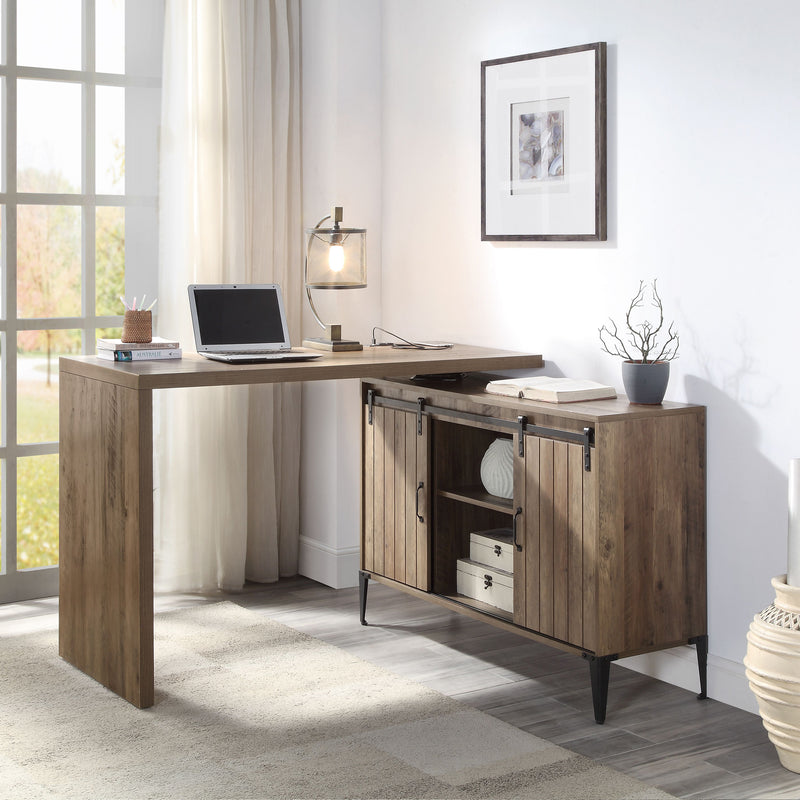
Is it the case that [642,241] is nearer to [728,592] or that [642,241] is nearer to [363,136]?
[728,592]

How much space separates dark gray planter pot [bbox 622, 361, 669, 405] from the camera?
3.04m

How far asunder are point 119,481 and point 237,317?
736 mm

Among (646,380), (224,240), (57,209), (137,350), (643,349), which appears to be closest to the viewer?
(646,380)

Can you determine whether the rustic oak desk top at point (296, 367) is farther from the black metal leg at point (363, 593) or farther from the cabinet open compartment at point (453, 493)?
the black metal leg at point (363, 593)

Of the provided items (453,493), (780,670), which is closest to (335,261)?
(453,493)

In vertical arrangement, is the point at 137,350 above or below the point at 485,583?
above

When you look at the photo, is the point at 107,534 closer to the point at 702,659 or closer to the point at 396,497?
the point at 396,497

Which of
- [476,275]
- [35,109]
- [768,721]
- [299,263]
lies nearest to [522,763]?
[768,721]

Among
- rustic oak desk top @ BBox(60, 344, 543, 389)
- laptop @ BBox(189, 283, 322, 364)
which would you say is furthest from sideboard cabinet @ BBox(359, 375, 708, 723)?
laptop @ BBox(189, 283, 322, 364)

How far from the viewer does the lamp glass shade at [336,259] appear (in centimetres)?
389

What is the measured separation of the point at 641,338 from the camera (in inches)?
128

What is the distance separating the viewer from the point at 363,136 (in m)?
4.32

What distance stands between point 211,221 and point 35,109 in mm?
727

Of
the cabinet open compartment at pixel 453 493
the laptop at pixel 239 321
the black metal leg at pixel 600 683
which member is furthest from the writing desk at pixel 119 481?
the black metal leg at pixel 600 683
